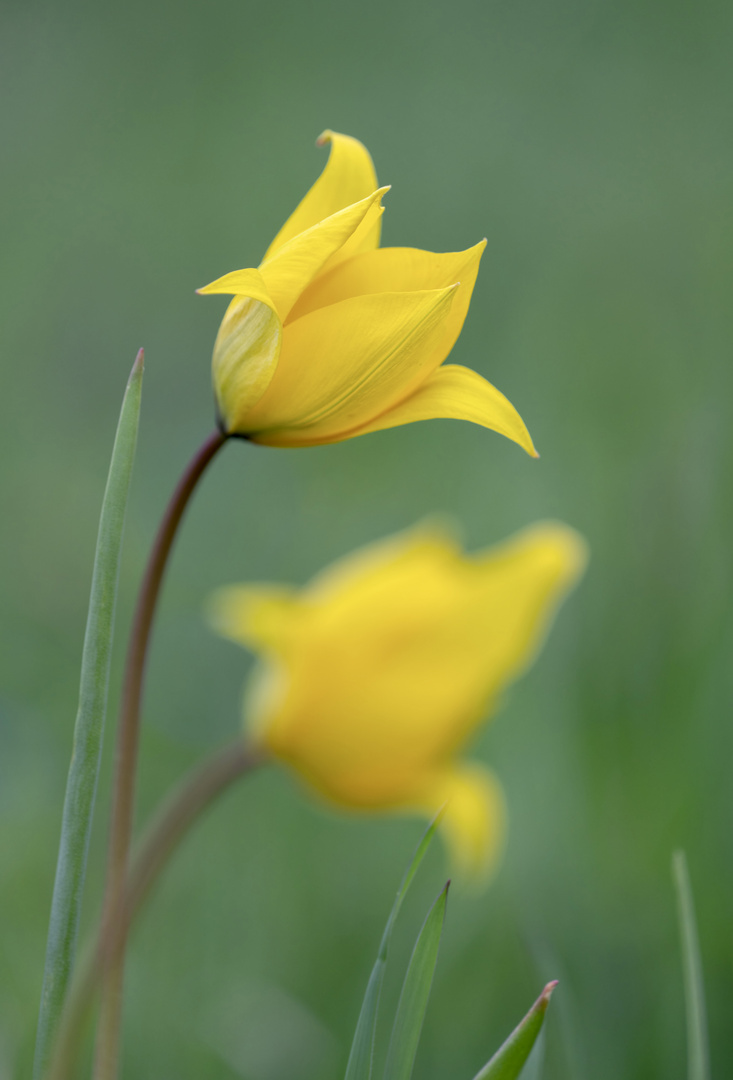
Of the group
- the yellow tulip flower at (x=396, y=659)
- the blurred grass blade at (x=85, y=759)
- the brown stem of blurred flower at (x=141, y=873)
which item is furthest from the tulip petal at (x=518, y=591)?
the blurred grass blade at (x=85, y=759)

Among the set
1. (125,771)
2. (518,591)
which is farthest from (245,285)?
(518,591)

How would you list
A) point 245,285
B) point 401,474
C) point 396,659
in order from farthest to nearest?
1. point 401,474
2. point 396,659
3. point 245,285

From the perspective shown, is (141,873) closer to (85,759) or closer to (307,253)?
(85,759)

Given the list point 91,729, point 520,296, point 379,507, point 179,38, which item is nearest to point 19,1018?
point 91,729

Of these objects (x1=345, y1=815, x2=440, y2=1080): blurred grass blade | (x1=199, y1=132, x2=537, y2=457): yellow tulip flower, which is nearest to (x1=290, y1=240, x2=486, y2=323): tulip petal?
(x1=199, y1=132, x2=537, y2=457): yellow tulip flower

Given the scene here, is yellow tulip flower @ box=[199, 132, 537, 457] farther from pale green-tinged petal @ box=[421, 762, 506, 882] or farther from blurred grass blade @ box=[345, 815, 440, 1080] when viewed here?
pale green-tinged petal @ box=[421, 762, 506, 882]

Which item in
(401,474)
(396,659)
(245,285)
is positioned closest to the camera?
(245,285)

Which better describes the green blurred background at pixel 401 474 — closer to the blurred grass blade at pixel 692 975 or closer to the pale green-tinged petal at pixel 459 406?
the blurred grass blade at pixel 692 975
